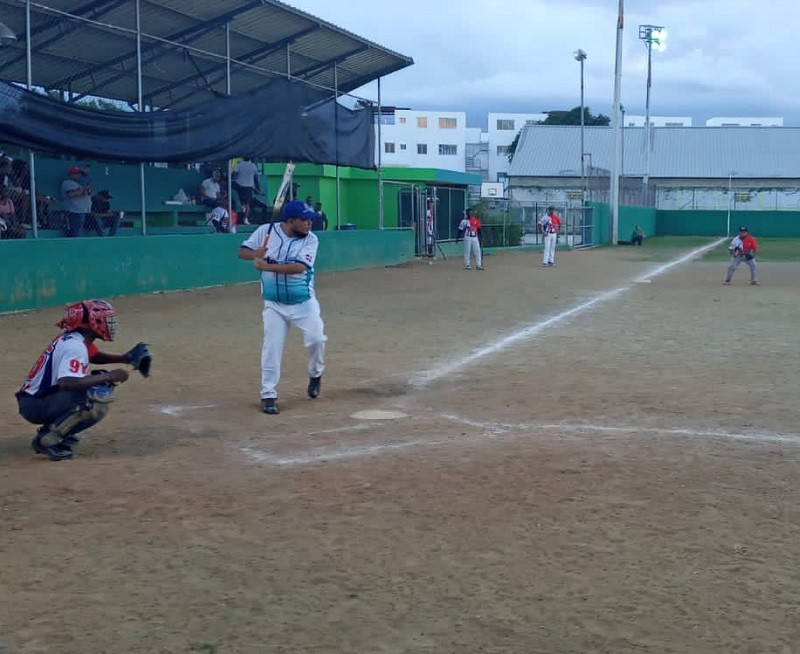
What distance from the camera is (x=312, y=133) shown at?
2384 cm

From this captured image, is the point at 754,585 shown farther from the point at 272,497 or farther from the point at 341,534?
the point at 272,497

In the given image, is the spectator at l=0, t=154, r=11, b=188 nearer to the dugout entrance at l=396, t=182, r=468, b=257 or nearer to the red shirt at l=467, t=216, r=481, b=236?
the red shirt at l=467, t=216, r=481, b=236

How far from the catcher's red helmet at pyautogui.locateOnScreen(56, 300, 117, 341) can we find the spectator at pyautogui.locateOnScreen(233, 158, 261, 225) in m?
17.8

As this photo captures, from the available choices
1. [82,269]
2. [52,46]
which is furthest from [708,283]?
[52,46]

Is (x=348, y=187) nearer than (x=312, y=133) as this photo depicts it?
No

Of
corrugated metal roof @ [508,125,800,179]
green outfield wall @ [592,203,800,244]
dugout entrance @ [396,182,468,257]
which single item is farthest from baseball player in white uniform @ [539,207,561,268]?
corrugated metal roof @ [508,125,800,179]

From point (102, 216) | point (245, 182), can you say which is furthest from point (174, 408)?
point (245, 182)

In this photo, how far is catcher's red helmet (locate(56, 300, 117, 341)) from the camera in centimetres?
653

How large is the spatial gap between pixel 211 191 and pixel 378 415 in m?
16.1

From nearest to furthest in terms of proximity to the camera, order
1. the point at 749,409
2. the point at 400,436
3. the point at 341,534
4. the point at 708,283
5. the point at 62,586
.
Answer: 1. the point at 62,586
2. the point at 341,534
3. the point at 400,436
4. the point at 749,409
5. the point at 708,283

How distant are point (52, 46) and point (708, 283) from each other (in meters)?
14.9

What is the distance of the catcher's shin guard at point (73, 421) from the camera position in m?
6.51

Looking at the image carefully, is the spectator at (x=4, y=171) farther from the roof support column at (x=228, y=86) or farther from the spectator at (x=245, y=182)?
the spectator at (x=245, y=182)

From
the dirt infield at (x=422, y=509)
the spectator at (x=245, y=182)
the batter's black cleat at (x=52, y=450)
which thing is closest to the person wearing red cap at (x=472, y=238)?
the spectator at (x=245, y=182)
